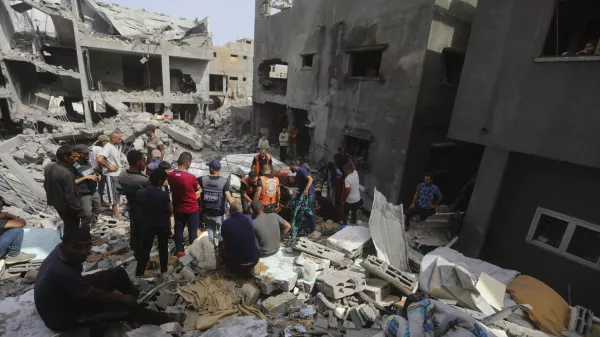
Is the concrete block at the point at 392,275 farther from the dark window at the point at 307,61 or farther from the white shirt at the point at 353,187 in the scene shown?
the dark window at the point at 307,61

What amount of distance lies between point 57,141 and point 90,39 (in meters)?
8.18

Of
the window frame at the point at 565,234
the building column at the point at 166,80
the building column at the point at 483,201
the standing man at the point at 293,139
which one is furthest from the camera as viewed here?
the building column at the point at 166,80

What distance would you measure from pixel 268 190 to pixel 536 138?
16.8 feet

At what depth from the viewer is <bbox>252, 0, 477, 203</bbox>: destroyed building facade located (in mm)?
7703

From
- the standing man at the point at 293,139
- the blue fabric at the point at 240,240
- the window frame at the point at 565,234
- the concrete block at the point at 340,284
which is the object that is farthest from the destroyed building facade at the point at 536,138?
the standing man at the point at 293,139

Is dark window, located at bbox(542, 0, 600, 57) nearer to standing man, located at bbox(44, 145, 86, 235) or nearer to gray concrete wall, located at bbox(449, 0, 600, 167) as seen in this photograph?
gray concrete wall, located at bbox(449, 0, 600, 167)

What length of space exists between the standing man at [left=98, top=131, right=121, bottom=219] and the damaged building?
13.3 metres

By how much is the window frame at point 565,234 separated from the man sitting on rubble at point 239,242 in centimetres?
539

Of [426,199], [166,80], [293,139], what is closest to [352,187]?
[426,199]

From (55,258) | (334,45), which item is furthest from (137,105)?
(55,258)

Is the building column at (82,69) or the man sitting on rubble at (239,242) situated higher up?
the building column at (82,69)

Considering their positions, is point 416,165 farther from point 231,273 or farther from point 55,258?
point 55,258

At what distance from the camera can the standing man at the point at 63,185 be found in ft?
15.3

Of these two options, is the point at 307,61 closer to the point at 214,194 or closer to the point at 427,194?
the point at 427,194
